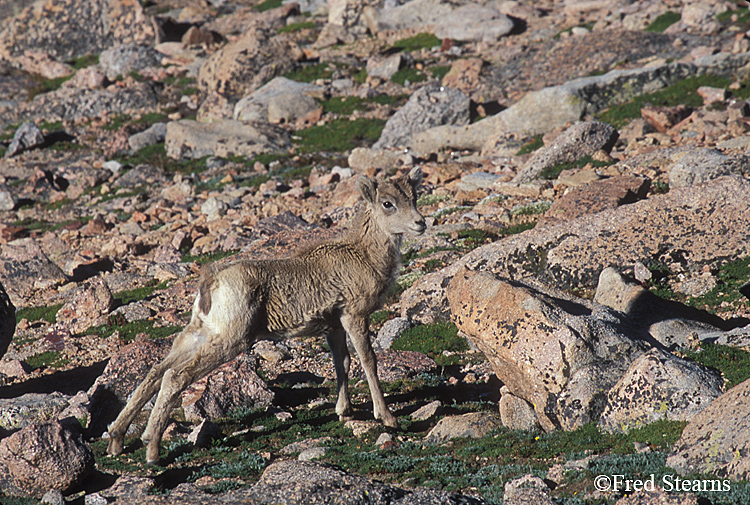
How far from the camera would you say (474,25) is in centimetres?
4925

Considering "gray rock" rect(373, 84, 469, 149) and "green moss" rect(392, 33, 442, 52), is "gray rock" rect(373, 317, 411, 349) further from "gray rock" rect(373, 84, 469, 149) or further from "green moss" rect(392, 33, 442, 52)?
"green moss" rect(392, 33, 442, 52)

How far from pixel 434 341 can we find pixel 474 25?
126ft

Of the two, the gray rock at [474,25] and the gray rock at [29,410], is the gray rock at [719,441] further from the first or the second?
the gray rock at [474,25]

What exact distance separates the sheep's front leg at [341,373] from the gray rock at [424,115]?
2459 cm

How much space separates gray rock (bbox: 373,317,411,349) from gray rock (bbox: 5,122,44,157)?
3232cm

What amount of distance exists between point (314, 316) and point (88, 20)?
5489 centimetres

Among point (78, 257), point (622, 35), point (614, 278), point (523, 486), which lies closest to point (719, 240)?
point (614, 278)

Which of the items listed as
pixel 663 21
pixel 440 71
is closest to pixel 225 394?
pixel 440 71

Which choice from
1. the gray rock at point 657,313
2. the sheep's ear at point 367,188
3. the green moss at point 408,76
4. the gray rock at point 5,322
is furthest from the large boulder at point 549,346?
the green moss at point 408,76

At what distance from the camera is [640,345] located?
439 inches

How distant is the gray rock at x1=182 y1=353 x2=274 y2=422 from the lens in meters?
12.6

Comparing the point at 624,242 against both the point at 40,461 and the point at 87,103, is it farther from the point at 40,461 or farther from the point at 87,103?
the point at 87,103

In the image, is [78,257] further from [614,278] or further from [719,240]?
[719,240]

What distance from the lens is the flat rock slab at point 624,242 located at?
53.9ft
